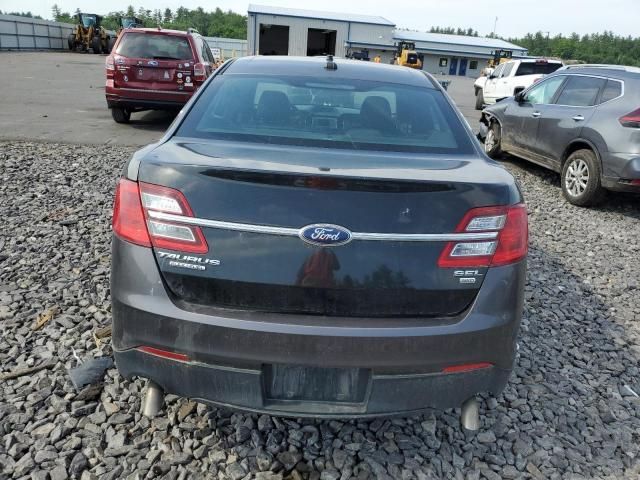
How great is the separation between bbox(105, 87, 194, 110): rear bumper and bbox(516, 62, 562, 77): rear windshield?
11.8 metres

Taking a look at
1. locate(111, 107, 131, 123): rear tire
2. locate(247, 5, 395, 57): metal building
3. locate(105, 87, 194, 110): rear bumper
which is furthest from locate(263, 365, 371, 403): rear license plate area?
locate(247, 5, 395, 57): metal building

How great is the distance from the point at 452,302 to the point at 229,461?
1.18 metres

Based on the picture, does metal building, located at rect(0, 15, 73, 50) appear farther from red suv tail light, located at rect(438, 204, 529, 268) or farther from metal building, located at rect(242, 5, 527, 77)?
red suv tail light, located at rect(438, 204, 529, 268)

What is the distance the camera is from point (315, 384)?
193 centimetres

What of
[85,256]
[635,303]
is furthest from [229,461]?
[635,303]

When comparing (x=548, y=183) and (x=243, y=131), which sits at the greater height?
(x=243, y=131)

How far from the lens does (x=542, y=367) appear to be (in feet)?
10.1

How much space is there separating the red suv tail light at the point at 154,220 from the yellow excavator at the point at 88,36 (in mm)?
45583

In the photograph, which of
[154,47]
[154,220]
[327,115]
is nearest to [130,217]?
[154,220]

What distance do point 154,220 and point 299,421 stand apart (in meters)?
1.22

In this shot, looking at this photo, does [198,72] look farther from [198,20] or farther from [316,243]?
[198,20]

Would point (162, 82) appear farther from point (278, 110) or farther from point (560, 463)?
point (560, 463)

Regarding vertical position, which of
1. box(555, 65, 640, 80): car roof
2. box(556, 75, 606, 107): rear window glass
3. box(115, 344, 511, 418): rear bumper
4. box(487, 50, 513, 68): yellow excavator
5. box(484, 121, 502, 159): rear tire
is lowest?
box(484, 121, 502, 159): rear tire

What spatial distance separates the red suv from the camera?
965 cm
